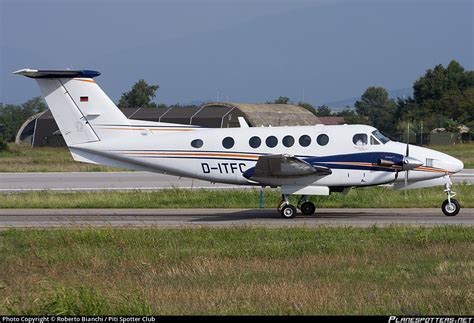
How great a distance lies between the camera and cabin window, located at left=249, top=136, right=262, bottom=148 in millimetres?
25766

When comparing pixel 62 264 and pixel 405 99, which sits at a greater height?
pixel 405 99

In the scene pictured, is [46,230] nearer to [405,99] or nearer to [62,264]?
[62,264]

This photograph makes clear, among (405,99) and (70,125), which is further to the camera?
(405,99)

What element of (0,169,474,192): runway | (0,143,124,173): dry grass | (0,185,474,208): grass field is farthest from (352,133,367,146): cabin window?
(0,143,124,173): dry grass

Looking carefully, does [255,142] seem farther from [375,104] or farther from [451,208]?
[375,104]

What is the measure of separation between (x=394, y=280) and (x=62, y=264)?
21.5 ft

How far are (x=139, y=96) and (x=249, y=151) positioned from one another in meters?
96.2

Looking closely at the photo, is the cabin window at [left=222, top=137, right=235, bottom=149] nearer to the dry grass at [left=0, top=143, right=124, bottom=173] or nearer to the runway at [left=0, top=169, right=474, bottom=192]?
the runway at [left=0, top=169, right=474, bottom=192]

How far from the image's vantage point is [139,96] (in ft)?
395

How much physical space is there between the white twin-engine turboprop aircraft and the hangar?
4589cm

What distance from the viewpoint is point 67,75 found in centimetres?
2630

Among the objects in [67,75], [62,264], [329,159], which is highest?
[67,75]

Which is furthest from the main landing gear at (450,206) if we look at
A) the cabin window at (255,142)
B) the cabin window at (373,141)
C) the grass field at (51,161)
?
the grass field at (51,161)

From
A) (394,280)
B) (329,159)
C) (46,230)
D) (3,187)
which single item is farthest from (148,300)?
(3,187)
